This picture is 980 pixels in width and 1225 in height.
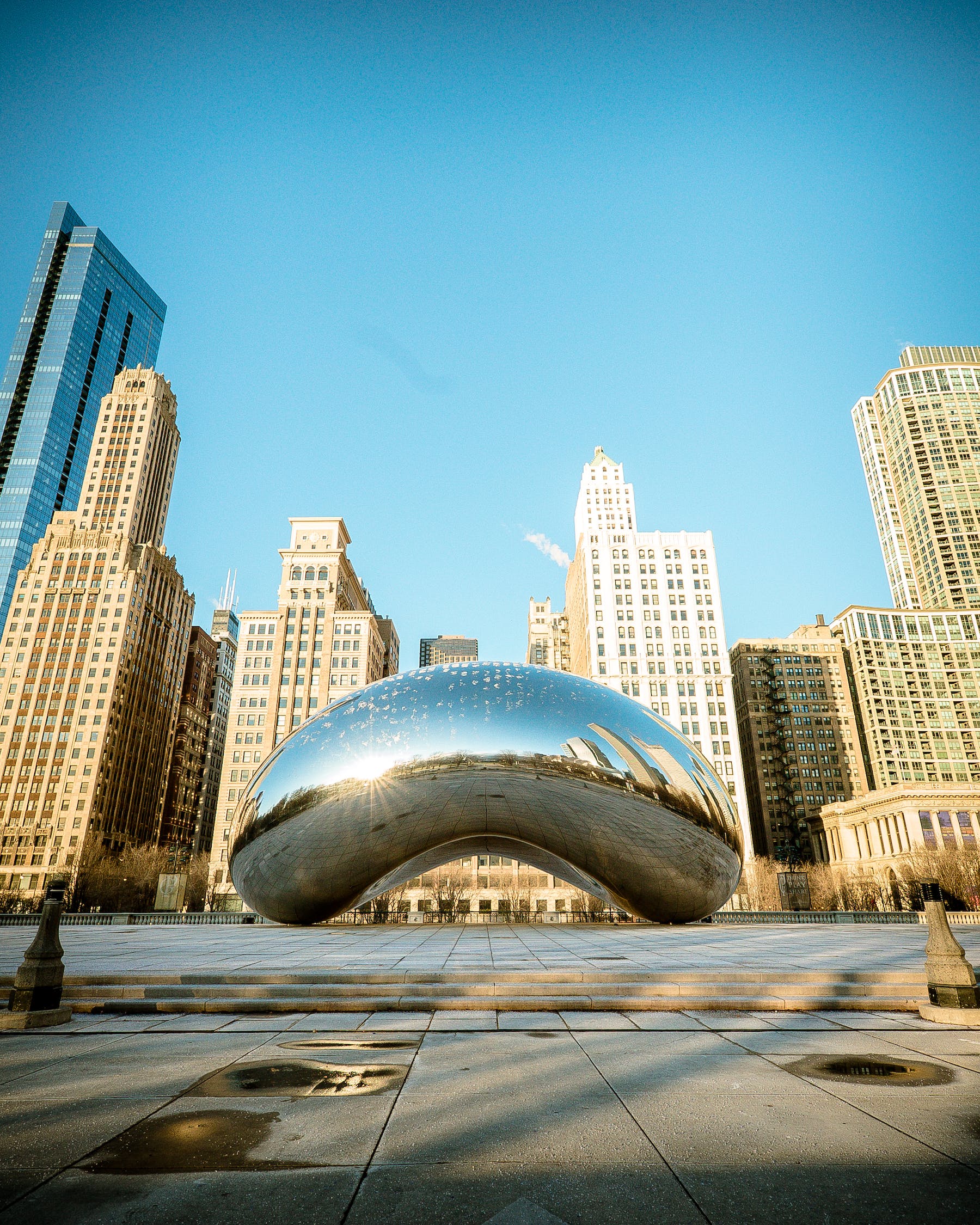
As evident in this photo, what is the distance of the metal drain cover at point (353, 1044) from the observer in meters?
6.12

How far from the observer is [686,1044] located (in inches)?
250

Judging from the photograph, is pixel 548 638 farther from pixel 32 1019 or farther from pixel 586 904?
pixel 32 1019

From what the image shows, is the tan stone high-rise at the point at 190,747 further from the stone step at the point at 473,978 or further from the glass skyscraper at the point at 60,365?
the stone step at the point at 473,978

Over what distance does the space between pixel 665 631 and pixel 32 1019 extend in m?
104

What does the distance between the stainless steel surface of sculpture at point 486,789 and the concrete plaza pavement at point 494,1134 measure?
19.2 feet

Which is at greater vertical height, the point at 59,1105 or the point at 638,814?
the point at 638,814

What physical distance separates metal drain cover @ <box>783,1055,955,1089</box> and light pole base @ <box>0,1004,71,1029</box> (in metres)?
7.02

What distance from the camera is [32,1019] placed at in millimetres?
7137

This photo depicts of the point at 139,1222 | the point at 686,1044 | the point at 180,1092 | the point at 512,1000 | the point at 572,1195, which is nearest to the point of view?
the point at 139,1222

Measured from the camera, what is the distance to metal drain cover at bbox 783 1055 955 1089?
512 centimetres

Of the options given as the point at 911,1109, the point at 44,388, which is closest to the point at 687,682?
the point at 911,1109

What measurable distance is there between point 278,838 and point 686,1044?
8.62m

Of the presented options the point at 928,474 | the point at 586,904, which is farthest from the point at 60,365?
the point at 928,474

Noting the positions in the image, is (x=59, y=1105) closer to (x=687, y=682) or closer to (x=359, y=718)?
(x=359, y=718)
